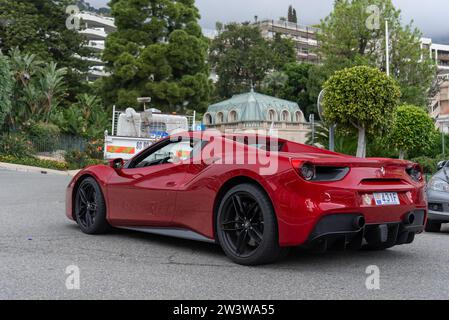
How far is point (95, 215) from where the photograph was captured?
651 centimetres

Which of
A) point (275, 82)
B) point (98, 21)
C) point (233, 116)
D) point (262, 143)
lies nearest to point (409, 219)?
point (262, 143)

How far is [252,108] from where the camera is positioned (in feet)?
178

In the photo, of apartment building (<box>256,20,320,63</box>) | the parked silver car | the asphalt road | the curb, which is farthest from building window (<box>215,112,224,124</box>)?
apartment building (<box>256,20,320,63</box>)

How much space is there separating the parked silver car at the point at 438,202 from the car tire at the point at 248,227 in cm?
397

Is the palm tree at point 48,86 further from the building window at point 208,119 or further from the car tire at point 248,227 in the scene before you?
the building window at point 208,119

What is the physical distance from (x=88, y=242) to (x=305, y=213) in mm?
2747

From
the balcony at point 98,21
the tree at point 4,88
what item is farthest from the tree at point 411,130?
the balcony at point 98,21

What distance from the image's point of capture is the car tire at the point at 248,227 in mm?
4605

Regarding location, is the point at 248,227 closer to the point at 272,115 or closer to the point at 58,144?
the point at 58,144

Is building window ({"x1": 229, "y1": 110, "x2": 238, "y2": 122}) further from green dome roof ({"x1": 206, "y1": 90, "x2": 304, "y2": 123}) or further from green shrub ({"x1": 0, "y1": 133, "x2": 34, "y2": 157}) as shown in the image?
green shrub ({"x1": 0, "y1": 133, "x2": 34, "y2": 157})

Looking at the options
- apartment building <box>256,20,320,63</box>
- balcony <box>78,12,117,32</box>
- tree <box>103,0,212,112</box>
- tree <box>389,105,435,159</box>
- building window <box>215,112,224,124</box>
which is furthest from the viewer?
apartment building <box>256,20,320,63</box>

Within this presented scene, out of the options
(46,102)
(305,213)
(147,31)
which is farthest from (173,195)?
(147,31)

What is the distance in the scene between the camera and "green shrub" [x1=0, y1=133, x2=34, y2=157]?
25.6 meters
